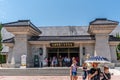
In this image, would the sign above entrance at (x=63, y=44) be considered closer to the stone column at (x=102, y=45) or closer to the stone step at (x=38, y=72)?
the stone column at (x=102, y=45)

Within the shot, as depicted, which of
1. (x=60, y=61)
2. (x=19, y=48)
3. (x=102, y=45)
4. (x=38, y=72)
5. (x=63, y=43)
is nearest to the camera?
(x=38, y=72)

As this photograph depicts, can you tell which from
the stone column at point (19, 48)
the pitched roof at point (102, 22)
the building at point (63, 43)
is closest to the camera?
the pitched roof at point (102, 22)

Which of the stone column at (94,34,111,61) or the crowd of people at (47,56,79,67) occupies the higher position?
the stone column at (94,34,111,61)

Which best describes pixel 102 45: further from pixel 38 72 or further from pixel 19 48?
pixel 19 48

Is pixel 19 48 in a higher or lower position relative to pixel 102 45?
lower

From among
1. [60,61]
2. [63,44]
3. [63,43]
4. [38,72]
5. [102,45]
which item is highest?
[63,43]

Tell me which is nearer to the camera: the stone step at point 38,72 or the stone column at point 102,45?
the stone step at point 38,72

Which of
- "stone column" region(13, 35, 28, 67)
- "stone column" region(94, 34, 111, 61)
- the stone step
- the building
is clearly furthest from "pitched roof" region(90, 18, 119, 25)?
"stone column" region(13, 35, 28, 67)

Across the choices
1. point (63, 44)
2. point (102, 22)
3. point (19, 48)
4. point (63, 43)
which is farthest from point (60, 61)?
point (102, 22)

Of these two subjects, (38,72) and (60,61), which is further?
(60,61)

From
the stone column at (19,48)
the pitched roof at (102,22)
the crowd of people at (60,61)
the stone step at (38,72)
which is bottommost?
the stone step at (38,72)

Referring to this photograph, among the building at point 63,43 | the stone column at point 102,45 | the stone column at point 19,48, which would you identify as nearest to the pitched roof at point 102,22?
Answer: the building at point 63,43

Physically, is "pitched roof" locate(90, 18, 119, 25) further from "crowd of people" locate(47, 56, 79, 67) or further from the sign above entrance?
"crowd of people" locate(47, 56, 79, 67)

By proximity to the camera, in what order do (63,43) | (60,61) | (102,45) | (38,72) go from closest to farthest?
(38,72), (102,45), (63,43), (60,61)
